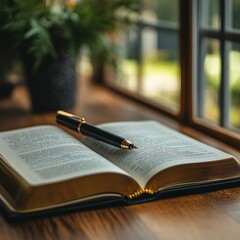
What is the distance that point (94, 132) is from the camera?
3.51 feet

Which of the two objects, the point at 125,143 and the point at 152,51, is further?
the point at 152,51

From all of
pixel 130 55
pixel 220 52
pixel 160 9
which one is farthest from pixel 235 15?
pixel 130 55

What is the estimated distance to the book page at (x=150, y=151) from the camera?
946 mm

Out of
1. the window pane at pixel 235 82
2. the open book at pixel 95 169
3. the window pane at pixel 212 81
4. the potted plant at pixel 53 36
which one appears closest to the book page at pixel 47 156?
the open book at pixel 95 169

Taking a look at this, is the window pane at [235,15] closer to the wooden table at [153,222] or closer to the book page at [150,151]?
the book page at [150,151]

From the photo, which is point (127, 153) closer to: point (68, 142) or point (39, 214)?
point (68, 142)

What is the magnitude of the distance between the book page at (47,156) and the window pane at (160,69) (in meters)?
0.97

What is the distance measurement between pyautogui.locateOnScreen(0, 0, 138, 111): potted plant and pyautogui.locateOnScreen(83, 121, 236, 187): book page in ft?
1.23

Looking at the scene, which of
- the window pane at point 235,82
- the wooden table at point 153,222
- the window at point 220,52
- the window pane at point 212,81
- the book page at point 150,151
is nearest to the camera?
the wooden table at point 153,222

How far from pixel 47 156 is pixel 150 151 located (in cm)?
17

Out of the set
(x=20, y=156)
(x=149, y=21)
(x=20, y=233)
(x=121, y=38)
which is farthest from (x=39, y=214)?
(x=121, y=38)

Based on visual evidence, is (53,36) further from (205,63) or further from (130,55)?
(130,55)

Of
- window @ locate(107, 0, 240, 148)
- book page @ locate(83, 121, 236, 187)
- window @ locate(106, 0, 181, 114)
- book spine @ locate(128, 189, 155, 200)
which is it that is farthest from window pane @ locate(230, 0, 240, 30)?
book spine @ locate(128, 189, 155, 200)

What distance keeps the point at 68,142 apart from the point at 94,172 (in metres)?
0.17
